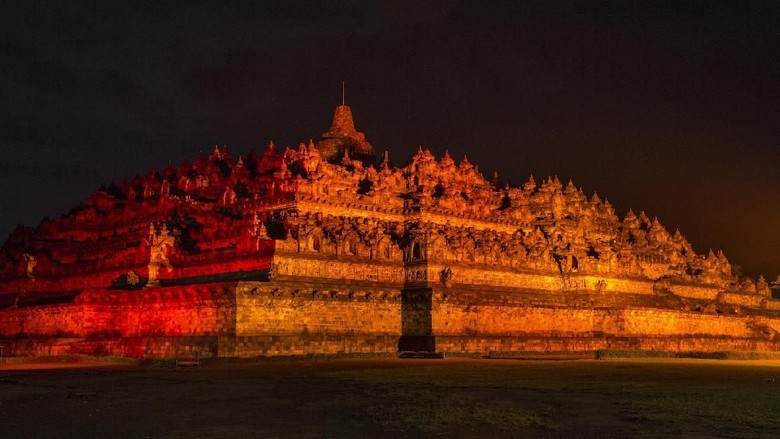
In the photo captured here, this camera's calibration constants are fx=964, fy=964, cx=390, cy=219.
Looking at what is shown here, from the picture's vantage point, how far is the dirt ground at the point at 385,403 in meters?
19.6

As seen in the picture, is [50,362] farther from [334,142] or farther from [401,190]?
[334,142]

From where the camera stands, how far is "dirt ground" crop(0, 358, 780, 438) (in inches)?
770

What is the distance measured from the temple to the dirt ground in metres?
12.8

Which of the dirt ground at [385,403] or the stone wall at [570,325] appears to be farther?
the stone wall at [570,325]

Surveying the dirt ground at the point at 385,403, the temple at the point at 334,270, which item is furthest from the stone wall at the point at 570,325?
the dirt ground at the point at 385,403

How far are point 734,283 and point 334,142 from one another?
4842 cm

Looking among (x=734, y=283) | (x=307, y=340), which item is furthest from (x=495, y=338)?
(x=734, y=283)

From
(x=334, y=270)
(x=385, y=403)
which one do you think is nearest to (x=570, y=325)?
(x=334, y=270)

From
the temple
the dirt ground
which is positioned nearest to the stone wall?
the temple

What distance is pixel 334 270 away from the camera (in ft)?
182

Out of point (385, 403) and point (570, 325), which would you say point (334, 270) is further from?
point (385, 403)

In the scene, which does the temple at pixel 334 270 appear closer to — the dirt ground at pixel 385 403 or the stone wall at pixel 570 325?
the stone wall at pixel 570 325

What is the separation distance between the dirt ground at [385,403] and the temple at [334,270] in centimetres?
1285

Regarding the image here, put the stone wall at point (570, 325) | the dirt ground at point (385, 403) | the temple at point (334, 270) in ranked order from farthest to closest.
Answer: the stone wall at point (570, 325) → the temple at point (334, 270) → the dirt ground at point (385, 403)
